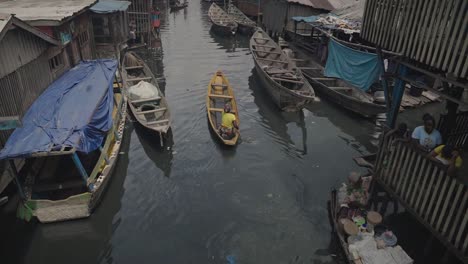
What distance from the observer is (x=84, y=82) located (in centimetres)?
1222

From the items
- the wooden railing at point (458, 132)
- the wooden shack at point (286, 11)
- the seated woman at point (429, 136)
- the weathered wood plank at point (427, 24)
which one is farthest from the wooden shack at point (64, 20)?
the wooden shack at point (286, 11)

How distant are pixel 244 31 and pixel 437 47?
28.8 metres

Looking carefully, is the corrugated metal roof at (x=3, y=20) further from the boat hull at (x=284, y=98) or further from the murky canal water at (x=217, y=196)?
the boat hull at (x=284, y=98)

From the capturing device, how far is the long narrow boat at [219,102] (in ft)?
44.0

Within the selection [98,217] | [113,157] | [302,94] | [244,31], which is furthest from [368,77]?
[244,31]

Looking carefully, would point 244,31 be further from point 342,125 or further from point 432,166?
point 432,166

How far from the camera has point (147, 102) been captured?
1505 centimetres

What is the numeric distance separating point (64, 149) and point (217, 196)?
194 inches

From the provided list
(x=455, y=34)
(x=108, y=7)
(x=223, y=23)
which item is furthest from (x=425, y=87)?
(x=223, y=23)

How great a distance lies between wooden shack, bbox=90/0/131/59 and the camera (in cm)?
2062

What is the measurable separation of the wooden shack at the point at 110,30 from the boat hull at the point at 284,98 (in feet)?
34.8

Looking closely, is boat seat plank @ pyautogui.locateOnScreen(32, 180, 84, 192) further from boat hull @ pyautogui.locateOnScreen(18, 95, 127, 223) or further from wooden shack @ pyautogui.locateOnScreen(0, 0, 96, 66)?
wooden shack @ pyautogui.locateOnScreen(0, 0, 96, 66)

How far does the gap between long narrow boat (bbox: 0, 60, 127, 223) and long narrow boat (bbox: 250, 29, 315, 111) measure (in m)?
7.96

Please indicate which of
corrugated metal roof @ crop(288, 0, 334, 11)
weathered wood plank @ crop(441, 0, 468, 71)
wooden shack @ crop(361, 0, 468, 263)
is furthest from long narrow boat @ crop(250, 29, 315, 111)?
weathered wood plank @ crop(441, 0, 468, 71)
